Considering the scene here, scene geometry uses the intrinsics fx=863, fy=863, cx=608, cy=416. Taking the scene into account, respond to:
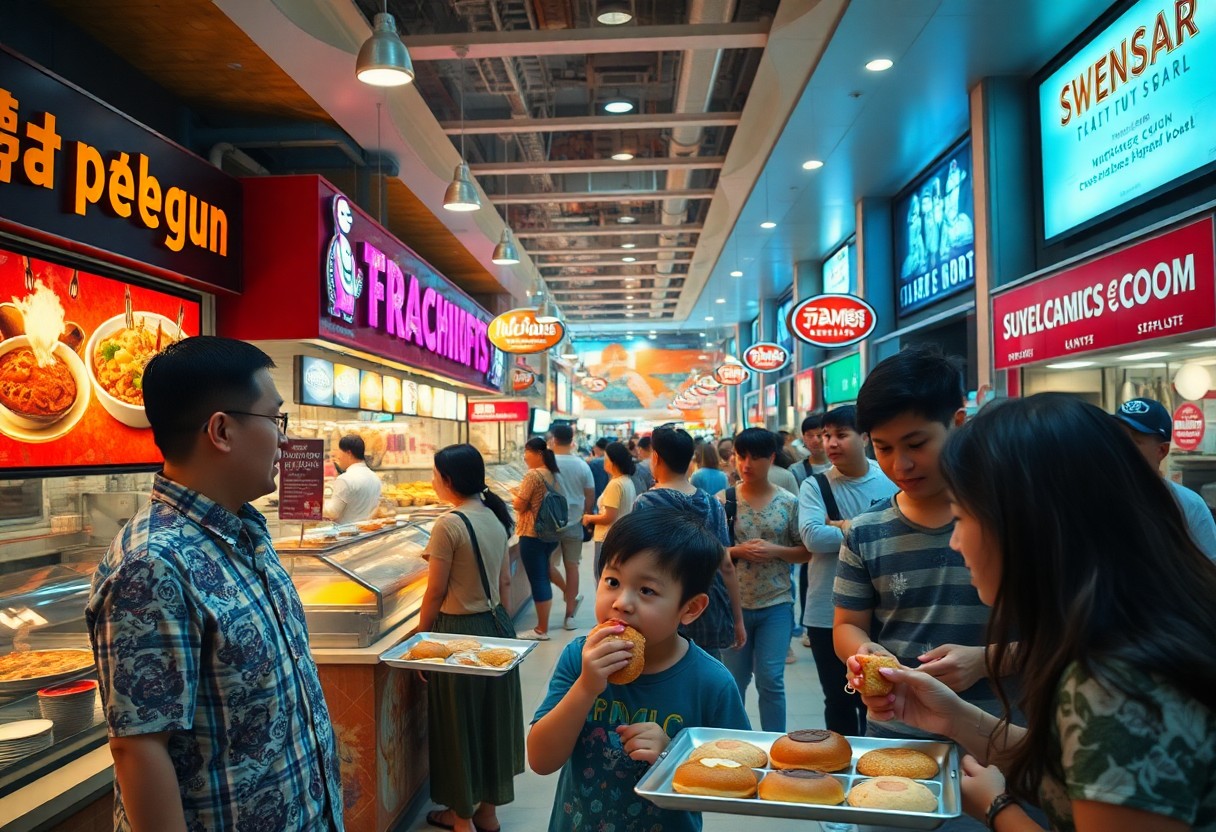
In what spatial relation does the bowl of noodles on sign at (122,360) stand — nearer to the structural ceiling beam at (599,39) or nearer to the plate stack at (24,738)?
the plate stack at (24,738)

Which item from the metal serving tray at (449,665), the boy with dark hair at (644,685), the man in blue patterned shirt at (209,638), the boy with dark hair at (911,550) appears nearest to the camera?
the man in blue patterned shirt at (209,638)

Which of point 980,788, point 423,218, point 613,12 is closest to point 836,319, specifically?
point 613,12

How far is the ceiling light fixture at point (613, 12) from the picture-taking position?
7352 mm

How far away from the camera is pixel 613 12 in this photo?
24.1 feet

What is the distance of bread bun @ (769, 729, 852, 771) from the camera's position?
175cm

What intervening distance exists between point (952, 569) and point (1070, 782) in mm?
1132

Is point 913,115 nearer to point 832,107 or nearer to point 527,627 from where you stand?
point 832,107

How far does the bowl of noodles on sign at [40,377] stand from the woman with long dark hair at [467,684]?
2032 millimetres

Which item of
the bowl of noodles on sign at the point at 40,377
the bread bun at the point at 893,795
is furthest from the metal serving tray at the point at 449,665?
the bowl of noodles on sign at the point at 40,377

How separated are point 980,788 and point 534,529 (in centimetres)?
674

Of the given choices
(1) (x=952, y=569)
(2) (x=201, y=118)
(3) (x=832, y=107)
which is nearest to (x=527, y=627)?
(2) (x=201, y=118)

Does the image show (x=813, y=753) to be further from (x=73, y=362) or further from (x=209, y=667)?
(x=73, y=362)

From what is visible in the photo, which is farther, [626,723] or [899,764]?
[626,723]

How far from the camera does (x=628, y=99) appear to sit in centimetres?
1064
